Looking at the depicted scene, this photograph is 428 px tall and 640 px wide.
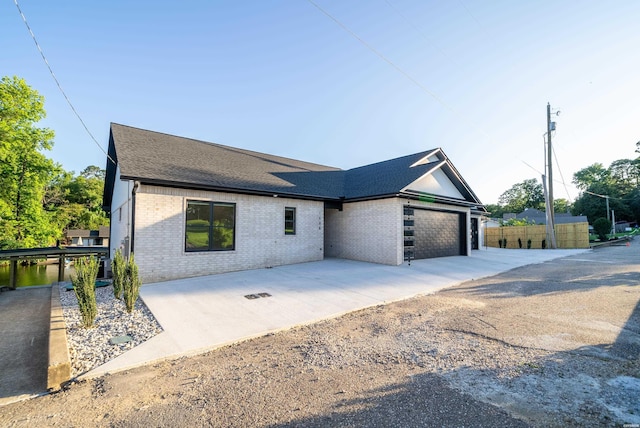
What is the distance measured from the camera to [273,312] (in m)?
5.79

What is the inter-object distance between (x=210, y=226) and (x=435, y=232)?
11316 mm

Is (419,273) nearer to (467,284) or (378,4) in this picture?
(467,284)

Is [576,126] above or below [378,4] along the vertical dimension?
above

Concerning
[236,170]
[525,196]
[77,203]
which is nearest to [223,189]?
[236,170]

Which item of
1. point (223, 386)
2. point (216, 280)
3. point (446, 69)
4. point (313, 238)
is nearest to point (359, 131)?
point (446, 69)

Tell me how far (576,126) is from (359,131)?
19190 mm

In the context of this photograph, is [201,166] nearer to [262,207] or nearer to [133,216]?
[262,207]

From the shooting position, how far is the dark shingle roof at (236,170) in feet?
30.2

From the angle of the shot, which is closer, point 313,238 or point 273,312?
point 273,312

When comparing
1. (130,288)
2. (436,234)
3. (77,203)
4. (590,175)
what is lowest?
(130,288)

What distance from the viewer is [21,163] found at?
1742 centimetres

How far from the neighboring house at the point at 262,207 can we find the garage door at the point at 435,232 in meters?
0.05

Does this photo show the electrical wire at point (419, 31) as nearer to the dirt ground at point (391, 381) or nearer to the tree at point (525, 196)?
the dirt ground at point (391, 381)

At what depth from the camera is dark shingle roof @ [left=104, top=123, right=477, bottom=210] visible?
9.21 m
